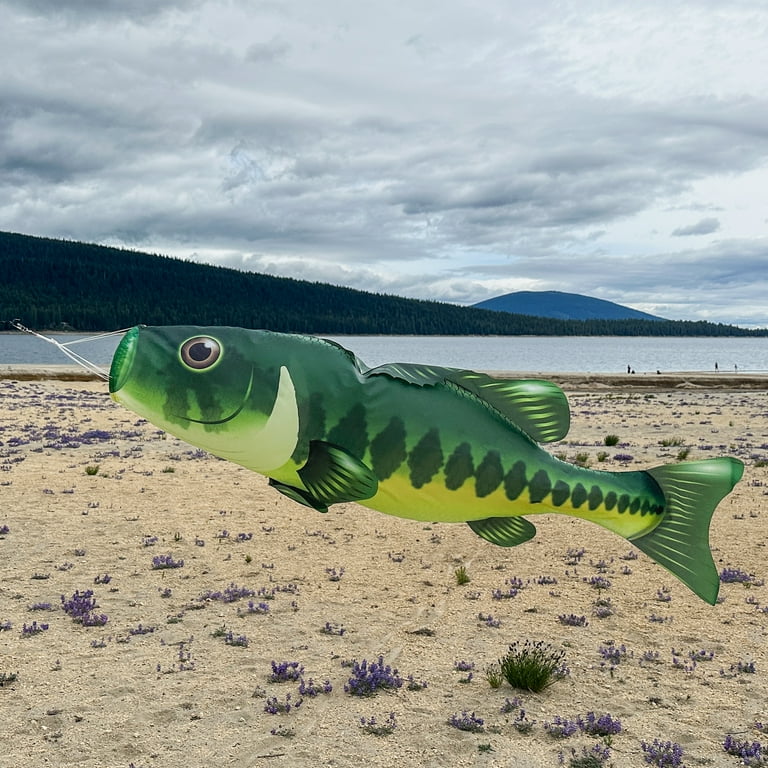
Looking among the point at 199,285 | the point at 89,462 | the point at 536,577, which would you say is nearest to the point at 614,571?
the point at 536,577

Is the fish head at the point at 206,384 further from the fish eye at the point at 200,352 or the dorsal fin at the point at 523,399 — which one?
the dorsal fin at the point at 523,399

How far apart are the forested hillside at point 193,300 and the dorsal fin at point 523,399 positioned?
241 feet

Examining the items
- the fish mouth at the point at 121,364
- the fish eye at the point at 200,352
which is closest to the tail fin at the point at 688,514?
the fish eye at the point at 200,352

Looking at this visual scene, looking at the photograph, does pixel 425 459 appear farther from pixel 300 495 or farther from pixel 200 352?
pixel 200 352

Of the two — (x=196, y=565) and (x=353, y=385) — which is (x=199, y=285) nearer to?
(x=196, y=565)

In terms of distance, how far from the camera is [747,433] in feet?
96.7

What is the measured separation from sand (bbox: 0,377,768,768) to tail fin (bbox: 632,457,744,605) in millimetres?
6341

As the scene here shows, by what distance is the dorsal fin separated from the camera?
182 cm

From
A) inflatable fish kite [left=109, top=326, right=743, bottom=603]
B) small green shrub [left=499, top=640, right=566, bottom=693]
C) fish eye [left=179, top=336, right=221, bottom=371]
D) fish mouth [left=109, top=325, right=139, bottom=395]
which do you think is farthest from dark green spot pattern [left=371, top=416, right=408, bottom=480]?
small green shrub [left=499, top=640, right=566, bottom=693]

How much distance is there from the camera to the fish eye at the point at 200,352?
1.58 m

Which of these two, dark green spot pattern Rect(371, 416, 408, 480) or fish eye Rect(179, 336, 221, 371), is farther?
dark green spot pattern Rect(371, 416, 408, 480)

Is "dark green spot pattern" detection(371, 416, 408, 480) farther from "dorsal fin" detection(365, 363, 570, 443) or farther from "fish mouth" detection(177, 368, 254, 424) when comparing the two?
"fish mouth" detection(177, 368, 254, 424)

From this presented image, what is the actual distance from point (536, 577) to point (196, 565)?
21.2 feet

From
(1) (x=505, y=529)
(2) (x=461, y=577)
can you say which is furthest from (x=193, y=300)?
(1) (x=505, y=529)
